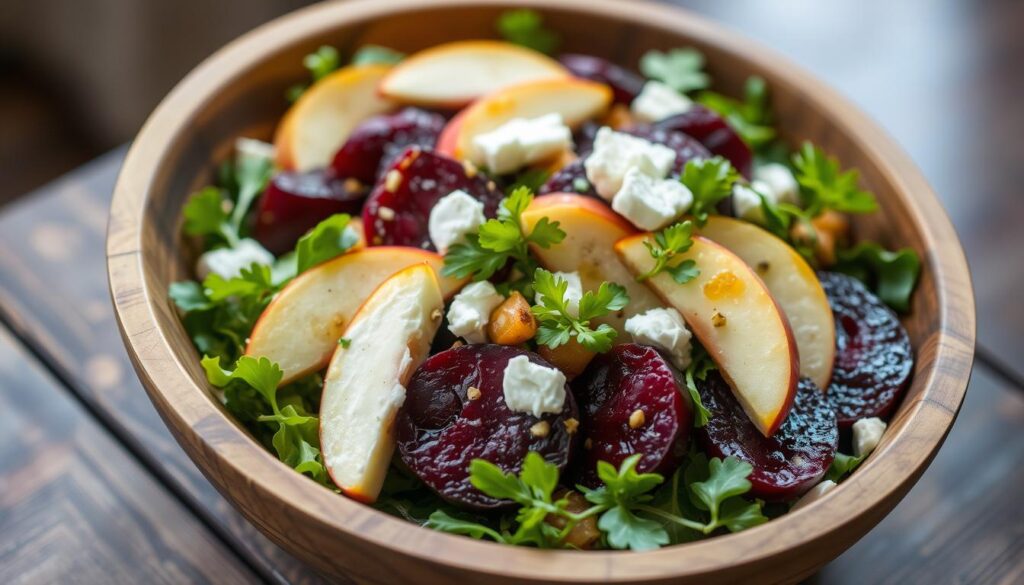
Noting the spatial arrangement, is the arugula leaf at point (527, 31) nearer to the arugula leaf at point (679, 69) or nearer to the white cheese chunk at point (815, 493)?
the arugula leaf at point (679, 69)

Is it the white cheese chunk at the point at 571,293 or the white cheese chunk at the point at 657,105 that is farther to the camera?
the white cheese chunk at the point at 657,105

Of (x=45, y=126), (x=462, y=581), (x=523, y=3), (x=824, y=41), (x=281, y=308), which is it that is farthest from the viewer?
(x=45, y=126)

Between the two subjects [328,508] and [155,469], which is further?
[155,469]

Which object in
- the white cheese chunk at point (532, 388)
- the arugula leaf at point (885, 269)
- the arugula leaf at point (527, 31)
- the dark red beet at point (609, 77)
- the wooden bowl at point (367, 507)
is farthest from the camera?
the arugula leaf at point (527, 31)

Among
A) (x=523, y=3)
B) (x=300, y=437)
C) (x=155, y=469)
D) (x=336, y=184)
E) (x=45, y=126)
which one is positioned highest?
(x=523, y=3)

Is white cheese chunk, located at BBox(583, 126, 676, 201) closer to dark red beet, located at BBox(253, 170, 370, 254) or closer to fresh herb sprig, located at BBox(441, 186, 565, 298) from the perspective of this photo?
fresh herb sprig, located at BBox(441, 186, 565, 298)

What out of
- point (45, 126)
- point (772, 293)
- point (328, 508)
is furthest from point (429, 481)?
point (45, 126)

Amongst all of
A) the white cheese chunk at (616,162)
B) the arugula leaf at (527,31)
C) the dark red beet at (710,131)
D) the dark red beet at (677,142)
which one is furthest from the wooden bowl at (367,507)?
the white cheese chunk at (616,162)

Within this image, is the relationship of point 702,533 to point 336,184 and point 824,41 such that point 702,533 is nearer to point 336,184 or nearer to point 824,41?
point 336,184

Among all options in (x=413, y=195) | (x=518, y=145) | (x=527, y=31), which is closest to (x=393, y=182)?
(x=413, y=195)
